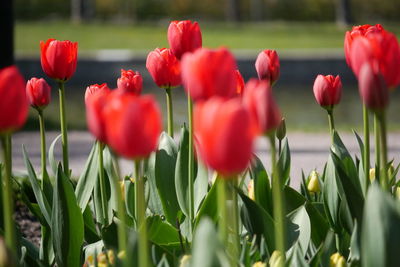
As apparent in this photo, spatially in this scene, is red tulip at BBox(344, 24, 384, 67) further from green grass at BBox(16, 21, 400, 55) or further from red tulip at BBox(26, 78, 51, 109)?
green grass at BBox(16, 21, 400, 55)

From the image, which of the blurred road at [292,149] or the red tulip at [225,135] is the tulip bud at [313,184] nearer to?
the red tulip at [225,135]

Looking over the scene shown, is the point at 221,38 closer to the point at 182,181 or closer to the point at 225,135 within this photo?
the point at 182,181

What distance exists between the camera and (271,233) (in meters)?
2.23

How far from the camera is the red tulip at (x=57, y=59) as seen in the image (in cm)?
252

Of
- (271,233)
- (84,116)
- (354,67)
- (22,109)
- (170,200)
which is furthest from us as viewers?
(84,116)

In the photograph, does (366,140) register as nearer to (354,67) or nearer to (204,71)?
(354,67)

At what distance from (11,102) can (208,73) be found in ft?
1.17

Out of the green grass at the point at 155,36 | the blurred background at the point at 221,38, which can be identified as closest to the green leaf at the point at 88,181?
the blurred background at the point at 221,38

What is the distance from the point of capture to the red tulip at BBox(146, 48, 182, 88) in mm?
2516

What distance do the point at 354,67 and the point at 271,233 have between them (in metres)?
0.63

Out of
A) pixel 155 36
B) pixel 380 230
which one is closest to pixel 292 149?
pixel 380 230

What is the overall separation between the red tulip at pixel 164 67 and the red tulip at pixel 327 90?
42 centimetres

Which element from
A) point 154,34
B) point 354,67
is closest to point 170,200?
point 354,67

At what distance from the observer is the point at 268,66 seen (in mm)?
2643
